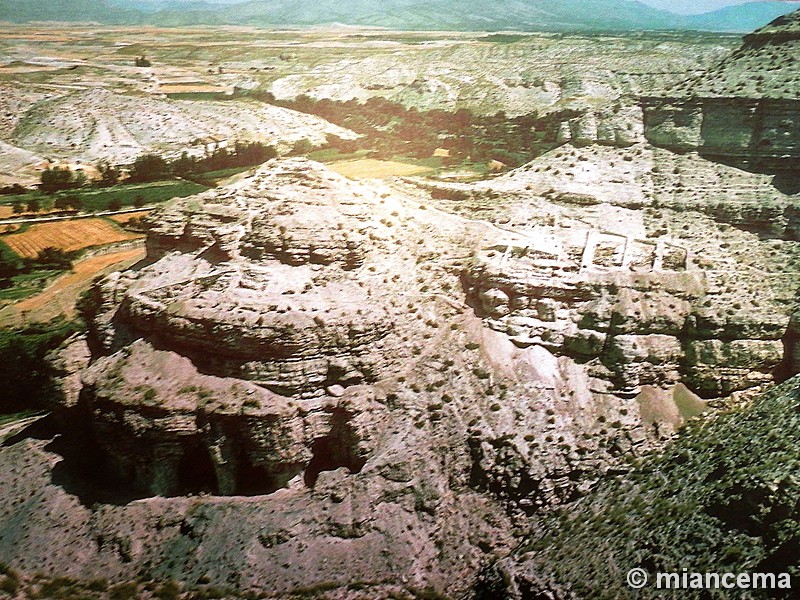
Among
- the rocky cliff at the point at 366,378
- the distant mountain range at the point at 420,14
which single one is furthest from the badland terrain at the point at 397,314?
the distant mountain range at the point at 420,14

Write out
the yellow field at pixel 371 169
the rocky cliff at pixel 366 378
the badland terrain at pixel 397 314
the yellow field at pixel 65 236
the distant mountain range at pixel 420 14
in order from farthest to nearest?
the distant mountain range at pixel 420 14 < the yellow field at pixel 371 169 < the yellow field at pixel 65 236 < the rocky cliff at pixel 366 378 < the badland terrain at pixel 397 314

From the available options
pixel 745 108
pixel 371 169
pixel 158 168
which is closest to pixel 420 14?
pixel 371 169

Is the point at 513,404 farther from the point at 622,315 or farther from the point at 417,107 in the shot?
the point at 417,107

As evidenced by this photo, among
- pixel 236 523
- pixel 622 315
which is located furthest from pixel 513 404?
pixel 236 523

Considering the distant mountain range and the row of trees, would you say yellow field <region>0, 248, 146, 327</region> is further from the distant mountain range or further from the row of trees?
the distant mountain range

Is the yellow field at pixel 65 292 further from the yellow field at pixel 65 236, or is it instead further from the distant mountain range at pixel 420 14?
the distant mountain range at pixel 420 14
